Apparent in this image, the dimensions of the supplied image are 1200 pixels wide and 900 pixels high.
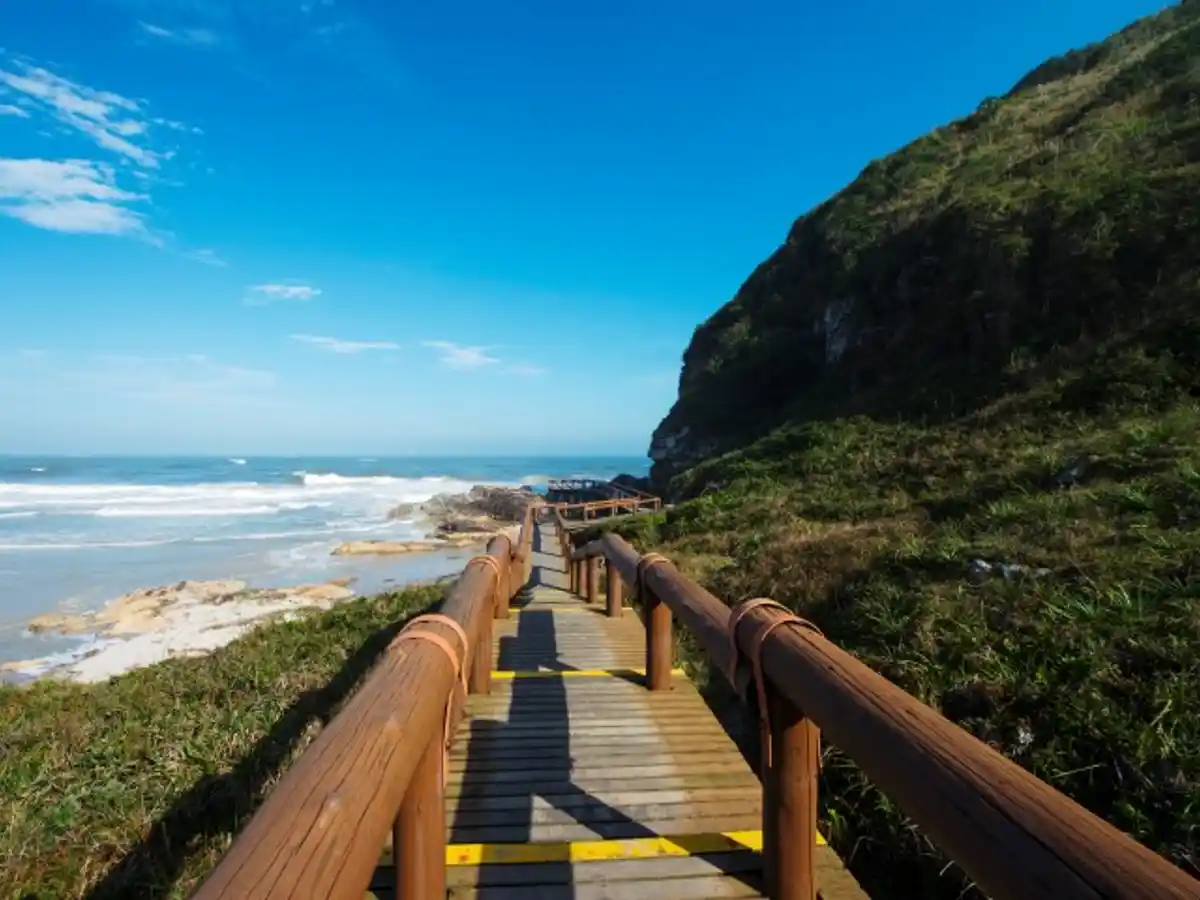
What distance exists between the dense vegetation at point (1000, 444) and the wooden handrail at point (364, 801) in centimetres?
312

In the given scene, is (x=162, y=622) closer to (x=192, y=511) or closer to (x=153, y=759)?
(x=153, y=759)

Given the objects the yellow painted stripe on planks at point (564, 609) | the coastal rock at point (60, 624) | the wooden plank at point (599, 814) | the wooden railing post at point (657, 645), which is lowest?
the coastal rock at point (60, 624)

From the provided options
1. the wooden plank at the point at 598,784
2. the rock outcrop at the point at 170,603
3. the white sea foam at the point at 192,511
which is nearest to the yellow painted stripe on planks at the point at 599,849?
the wooden plank at the point at 598,784

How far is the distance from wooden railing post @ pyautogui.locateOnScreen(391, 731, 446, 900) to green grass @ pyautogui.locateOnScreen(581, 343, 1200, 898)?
9.80 feet

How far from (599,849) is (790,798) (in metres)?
0.95

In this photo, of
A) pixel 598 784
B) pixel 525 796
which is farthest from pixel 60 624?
pixel 598 784

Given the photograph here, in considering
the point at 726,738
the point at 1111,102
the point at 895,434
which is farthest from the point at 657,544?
the point at 1111,102

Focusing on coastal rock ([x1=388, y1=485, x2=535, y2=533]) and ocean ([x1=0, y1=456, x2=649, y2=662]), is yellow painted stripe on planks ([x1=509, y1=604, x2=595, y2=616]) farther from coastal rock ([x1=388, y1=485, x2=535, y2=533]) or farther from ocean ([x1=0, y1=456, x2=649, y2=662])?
coastal rock ([x1=388, y1=485, x2=535, y2=533])

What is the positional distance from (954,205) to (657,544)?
45.6 ft

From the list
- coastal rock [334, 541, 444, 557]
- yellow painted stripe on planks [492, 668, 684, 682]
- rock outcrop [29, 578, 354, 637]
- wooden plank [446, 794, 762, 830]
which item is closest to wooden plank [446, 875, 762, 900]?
wooden plank [446, 794, 762, 830]

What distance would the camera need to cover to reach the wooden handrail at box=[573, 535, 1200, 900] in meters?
1.09

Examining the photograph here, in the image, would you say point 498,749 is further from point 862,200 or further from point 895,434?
point 862,200

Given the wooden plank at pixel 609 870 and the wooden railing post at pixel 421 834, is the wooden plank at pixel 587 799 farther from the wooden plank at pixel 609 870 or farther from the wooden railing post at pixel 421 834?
the wooden railing post at pixel 421 834

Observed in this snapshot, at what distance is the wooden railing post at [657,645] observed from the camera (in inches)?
191
